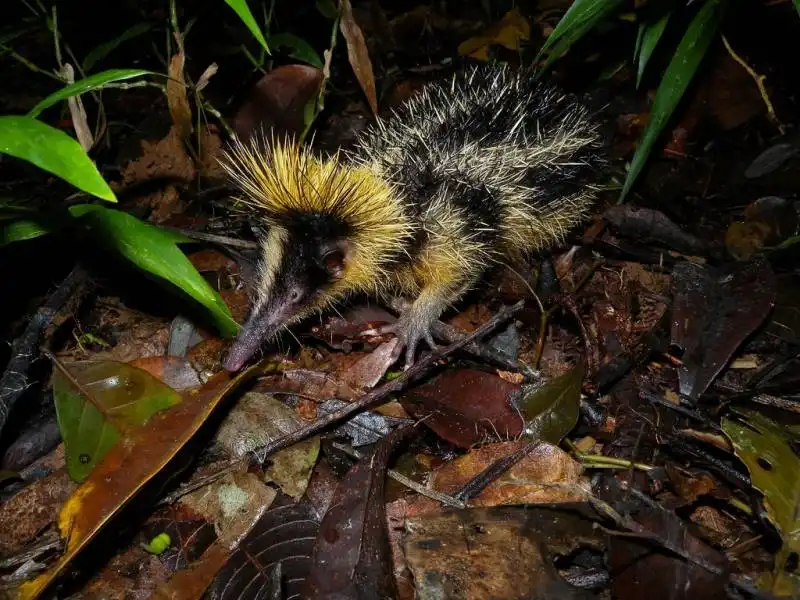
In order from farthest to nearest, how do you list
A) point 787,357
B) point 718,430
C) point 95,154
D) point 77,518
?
point 95,154 < point 787,357 < point 718,430 < point 77,518

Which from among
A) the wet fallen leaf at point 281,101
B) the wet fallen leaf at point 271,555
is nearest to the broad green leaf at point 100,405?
the wet fallen leaf at point 271,555

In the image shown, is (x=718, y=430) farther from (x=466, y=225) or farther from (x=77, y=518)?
(x=77, y=518)

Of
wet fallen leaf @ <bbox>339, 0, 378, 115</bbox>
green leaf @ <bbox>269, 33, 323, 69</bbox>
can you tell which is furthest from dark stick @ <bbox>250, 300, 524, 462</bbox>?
green leaf @ <bbox>269, 33, 323, 69</bbox>

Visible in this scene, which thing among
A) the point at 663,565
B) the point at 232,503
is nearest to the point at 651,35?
the point at 663,565

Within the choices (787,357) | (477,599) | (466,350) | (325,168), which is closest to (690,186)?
(787,357)

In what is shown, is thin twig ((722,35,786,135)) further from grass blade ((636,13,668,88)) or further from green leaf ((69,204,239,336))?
green leaf ((69,204,239,336))

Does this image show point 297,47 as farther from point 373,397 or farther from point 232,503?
point 232,503
